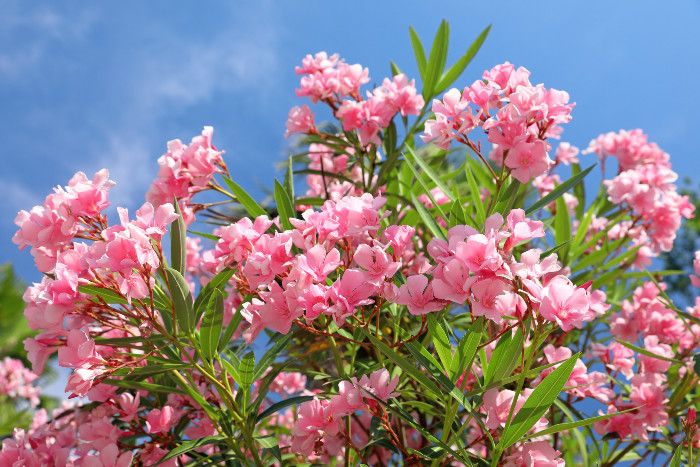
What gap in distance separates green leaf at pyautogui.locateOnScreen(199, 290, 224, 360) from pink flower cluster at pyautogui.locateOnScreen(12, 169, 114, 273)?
Result: 258 millimetres

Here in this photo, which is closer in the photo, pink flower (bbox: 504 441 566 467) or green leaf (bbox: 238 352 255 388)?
pink flower (bbox: 504 441 566 467)

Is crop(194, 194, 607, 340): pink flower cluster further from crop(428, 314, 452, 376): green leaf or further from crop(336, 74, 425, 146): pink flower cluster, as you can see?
crop(336, 74, 425, 146): pink flower cluster

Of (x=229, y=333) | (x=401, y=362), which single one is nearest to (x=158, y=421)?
(x=229, y=333)

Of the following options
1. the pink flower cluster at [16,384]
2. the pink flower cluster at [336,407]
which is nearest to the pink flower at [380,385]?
the pink flower cluster at [336,407]

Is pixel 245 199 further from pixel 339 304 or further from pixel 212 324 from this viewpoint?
pixel 339 304

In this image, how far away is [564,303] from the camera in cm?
97

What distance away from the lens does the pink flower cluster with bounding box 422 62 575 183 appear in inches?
47.8

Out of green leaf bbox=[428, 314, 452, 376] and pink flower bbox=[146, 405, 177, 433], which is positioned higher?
pink flower bbox=[146, 405, 177, 433]

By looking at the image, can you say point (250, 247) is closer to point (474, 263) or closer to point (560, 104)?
point (474, 263)

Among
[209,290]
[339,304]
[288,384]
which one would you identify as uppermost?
[288,384]

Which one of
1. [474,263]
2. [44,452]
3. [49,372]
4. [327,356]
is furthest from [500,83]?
[49,372]

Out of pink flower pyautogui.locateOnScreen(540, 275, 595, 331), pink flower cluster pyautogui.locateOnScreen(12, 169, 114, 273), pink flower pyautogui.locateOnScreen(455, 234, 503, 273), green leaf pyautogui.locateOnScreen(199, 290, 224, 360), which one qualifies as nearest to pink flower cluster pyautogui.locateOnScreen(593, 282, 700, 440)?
pink flower pyautogui.locateOnScreen(540, 275, 595, 331)

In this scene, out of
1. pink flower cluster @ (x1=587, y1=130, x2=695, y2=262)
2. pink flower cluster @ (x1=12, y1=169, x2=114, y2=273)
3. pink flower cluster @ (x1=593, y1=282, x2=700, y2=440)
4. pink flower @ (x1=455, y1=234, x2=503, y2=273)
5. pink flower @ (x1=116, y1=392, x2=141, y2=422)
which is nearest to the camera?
pink flower @ (x1=455, y1=234, x2=503, y2=273)

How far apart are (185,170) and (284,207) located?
0.31 metres
